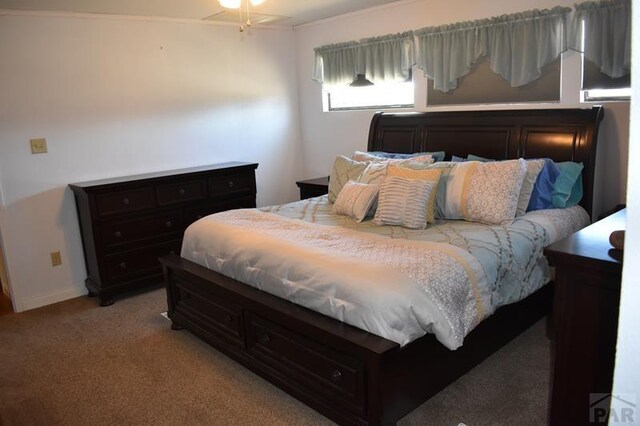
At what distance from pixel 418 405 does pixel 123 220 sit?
281cm

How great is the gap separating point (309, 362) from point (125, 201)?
7.88 ft

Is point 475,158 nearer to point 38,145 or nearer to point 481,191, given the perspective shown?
point 481,191

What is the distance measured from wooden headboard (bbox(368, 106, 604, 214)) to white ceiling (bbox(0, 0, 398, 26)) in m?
1.04

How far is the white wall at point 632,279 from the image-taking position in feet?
2.33

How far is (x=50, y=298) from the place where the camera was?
4.11 m

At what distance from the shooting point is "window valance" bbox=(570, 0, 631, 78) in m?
3.11

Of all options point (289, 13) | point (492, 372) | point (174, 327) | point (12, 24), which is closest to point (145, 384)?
point (174, 327)

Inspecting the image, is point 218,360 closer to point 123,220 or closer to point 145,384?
point 145,384

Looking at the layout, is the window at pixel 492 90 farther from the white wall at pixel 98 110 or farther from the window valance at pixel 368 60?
the white wall at pixel 98 110

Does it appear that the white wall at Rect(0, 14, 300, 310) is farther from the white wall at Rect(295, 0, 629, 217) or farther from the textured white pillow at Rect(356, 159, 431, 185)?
the textured white pillow at Rect(356, 159, 431, 185)


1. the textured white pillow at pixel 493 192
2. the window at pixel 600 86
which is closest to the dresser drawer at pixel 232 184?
the textured white pillow at pixel 493 192

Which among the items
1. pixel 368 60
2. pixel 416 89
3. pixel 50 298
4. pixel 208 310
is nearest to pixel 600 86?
pixel 416 89

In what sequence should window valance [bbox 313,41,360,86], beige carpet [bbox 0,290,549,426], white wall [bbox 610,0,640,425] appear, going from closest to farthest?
1. white wall [bbox 610,0,640,425]
2. beige carpet [bbox 0,290,549,426]
3. window valance [bbox 313,41,360,86]

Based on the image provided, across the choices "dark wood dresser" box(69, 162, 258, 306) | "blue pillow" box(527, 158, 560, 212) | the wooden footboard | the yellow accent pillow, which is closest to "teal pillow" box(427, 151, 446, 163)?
→ the yellow accent pillow
